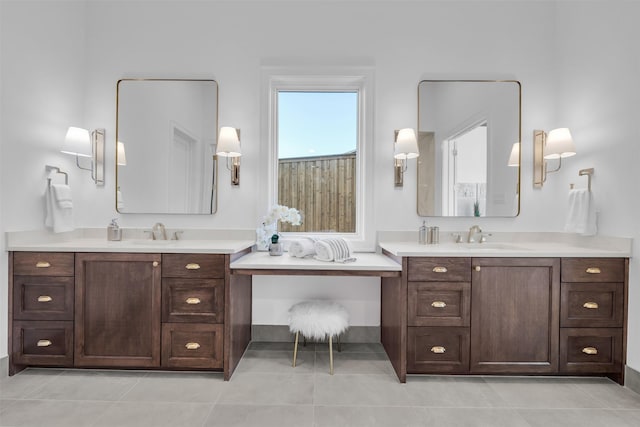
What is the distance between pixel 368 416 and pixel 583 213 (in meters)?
1.87

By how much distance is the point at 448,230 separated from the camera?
2.71 m

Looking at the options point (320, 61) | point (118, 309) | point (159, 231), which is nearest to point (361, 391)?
point (118, 309)

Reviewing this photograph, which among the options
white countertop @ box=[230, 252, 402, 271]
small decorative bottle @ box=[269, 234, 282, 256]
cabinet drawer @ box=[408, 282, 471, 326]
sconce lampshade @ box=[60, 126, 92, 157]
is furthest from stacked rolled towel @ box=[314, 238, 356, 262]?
sconce lampshade @ box=[60, 126, 92, 157]

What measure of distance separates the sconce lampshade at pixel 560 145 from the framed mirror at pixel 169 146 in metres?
2.45

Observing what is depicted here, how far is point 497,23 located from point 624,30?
84cm

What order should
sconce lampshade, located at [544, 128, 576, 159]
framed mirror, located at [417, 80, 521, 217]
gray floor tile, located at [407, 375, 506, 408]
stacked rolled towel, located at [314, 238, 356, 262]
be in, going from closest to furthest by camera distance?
gray floor tile, located at [407, 375, 506, 408] → stacked rolled towel, located at [314, 238, 356, 262] → sconce lampshade, located at [544, 128, 576, 159] → framed mirror, located at [417, 80, 521, 217]

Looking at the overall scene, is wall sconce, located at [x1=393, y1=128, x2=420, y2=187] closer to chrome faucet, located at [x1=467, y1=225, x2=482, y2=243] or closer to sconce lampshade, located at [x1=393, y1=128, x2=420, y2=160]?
sconce lampshade, located at [x1=393, y1=128, x2=420, y2=160]

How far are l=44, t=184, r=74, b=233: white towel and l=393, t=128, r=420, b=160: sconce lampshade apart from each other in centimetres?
235

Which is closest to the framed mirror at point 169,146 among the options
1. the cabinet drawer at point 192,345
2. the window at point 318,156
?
the window at point 318,156

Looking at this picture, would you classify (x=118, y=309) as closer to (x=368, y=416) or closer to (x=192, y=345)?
(x=192, y=345)

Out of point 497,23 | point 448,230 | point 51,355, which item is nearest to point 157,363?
point 51,355

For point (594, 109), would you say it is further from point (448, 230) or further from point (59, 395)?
point (59, 395)

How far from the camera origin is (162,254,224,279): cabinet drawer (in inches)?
83.3

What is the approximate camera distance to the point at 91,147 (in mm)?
2691
